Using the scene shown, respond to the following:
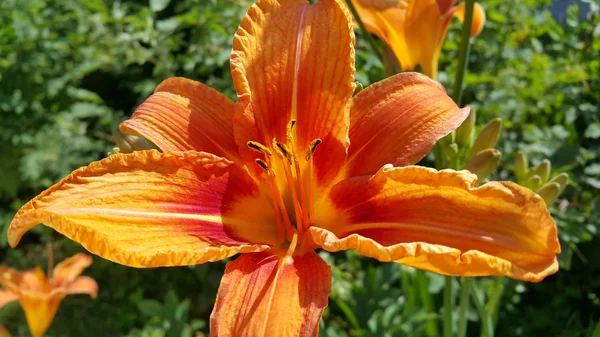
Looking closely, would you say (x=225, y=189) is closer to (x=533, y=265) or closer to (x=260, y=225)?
(x=260, y=225)

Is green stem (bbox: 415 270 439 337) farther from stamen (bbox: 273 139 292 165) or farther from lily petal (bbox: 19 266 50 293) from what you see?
stamen (bbox: 273 139 292 165)

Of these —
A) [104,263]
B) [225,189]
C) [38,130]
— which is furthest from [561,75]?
[38,130]

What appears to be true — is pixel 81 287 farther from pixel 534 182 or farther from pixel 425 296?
pixel 534 182

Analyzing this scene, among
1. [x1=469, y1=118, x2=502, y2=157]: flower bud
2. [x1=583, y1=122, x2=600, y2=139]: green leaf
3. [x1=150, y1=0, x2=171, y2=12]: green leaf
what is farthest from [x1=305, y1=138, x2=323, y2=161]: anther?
[x1=583, y1=122, x2=600, y2=139]: green leaf

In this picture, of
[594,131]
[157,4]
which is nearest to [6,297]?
[157,4]

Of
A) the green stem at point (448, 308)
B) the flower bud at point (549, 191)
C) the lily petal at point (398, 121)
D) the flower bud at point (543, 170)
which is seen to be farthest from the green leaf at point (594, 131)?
the lily petal at point (398, 121)

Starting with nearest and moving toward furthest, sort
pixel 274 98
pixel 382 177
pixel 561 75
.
Result: pixel 382 177 < pixel 274 98 < pixel 561 75
